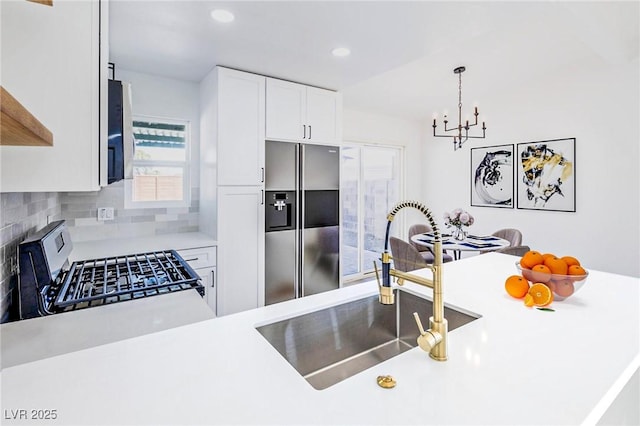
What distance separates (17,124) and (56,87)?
54cm

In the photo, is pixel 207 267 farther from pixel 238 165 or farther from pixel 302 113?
pixel 302 113

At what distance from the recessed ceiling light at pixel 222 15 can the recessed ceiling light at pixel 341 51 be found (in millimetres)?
849

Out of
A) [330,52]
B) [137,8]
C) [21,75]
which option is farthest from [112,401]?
[330,52]

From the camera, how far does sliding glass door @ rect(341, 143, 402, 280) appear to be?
190 inches

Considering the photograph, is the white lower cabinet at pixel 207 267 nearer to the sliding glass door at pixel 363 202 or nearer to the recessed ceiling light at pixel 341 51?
the recessed ceiling light at pixel 341 51

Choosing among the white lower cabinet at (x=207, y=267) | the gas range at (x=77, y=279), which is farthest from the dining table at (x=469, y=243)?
the gas range at (x=77, y=279)

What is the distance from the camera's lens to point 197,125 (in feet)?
11.0

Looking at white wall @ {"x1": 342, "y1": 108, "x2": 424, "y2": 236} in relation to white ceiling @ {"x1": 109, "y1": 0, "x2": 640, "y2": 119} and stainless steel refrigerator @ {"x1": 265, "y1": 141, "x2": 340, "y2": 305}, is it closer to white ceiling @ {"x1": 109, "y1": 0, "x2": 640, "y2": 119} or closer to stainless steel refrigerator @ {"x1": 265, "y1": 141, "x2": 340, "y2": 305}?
white ceiling @ {"x1": 109, "y1": 0, "x2": 640, "y2": 119}

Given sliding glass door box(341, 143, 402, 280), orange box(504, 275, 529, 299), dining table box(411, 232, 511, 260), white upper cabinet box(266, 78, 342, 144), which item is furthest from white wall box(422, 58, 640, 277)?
orange box(504, 275, 529, 299)

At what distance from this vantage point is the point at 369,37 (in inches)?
93.7

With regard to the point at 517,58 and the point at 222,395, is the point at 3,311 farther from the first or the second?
the point at 517,58

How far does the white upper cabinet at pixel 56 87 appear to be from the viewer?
0.86 metres

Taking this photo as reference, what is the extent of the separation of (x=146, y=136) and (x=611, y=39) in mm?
4289

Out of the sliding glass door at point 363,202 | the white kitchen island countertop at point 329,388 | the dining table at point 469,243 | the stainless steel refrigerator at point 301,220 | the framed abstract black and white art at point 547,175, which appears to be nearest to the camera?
the white kitchen island countertop at point 329,388
